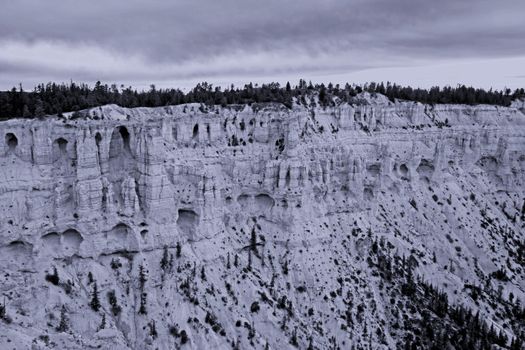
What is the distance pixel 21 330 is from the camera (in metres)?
42.9

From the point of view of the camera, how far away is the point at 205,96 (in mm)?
73188

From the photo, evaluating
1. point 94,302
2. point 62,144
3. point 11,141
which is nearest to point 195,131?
point 62,144

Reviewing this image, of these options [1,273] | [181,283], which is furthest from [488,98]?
[1,273]

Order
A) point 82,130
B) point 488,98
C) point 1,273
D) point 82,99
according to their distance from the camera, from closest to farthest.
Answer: point 1,273
point 82,130
point 82,99
point 488,98

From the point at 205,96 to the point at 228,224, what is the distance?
66.6 feet

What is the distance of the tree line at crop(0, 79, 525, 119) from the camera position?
58125mm

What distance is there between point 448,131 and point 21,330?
245 ft

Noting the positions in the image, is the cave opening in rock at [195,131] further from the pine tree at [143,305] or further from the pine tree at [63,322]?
the pine tree at [63,322]

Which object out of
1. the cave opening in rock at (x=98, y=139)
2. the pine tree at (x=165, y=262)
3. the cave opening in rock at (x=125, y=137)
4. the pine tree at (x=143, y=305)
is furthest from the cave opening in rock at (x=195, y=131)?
the pine tree at (x=143, y=305)

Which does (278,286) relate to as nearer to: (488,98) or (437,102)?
(437,102)

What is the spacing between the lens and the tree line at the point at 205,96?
5812 cm

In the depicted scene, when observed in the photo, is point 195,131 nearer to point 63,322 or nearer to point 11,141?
point 11,141

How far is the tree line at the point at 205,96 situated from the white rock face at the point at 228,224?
3.47 m

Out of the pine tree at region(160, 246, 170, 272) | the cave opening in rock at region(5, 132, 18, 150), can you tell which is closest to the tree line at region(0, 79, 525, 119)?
the cave opening in rock at region(5, 132, 18, 150)
